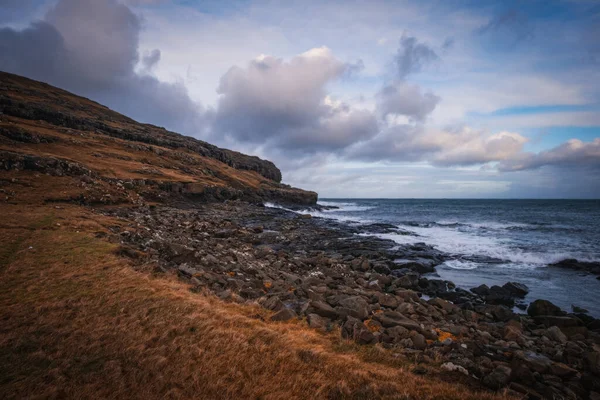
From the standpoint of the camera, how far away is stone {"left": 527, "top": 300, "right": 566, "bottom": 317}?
15.5m

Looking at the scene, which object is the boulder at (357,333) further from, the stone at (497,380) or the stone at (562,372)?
the stone at (562,372)

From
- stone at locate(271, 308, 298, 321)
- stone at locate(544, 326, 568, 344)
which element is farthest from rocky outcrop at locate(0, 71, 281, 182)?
stone at locate(544, 326, 568, 344)

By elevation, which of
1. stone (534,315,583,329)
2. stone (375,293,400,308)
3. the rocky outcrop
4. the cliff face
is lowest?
stone (534,315,583,329)

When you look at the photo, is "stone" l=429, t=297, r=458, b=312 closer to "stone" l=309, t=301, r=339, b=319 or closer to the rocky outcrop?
"stone" l=309, t=301, r=339, b=319

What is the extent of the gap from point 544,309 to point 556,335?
3.83 meters

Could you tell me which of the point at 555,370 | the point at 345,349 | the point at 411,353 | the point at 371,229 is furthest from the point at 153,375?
the point at 371,229

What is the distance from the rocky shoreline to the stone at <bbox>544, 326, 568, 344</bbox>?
40 millimetres

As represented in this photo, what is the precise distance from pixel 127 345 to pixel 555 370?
13247 mm

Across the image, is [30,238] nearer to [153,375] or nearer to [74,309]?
[74,309]

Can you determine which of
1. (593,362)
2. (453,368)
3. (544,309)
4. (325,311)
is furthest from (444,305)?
(453,368)

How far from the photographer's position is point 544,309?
1568 cm

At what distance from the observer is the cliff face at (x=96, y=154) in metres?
45.6

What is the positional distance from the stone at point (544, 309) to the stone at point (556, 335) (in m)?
3.07

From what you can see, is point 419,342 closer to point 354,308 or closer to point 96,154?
point 354,308
